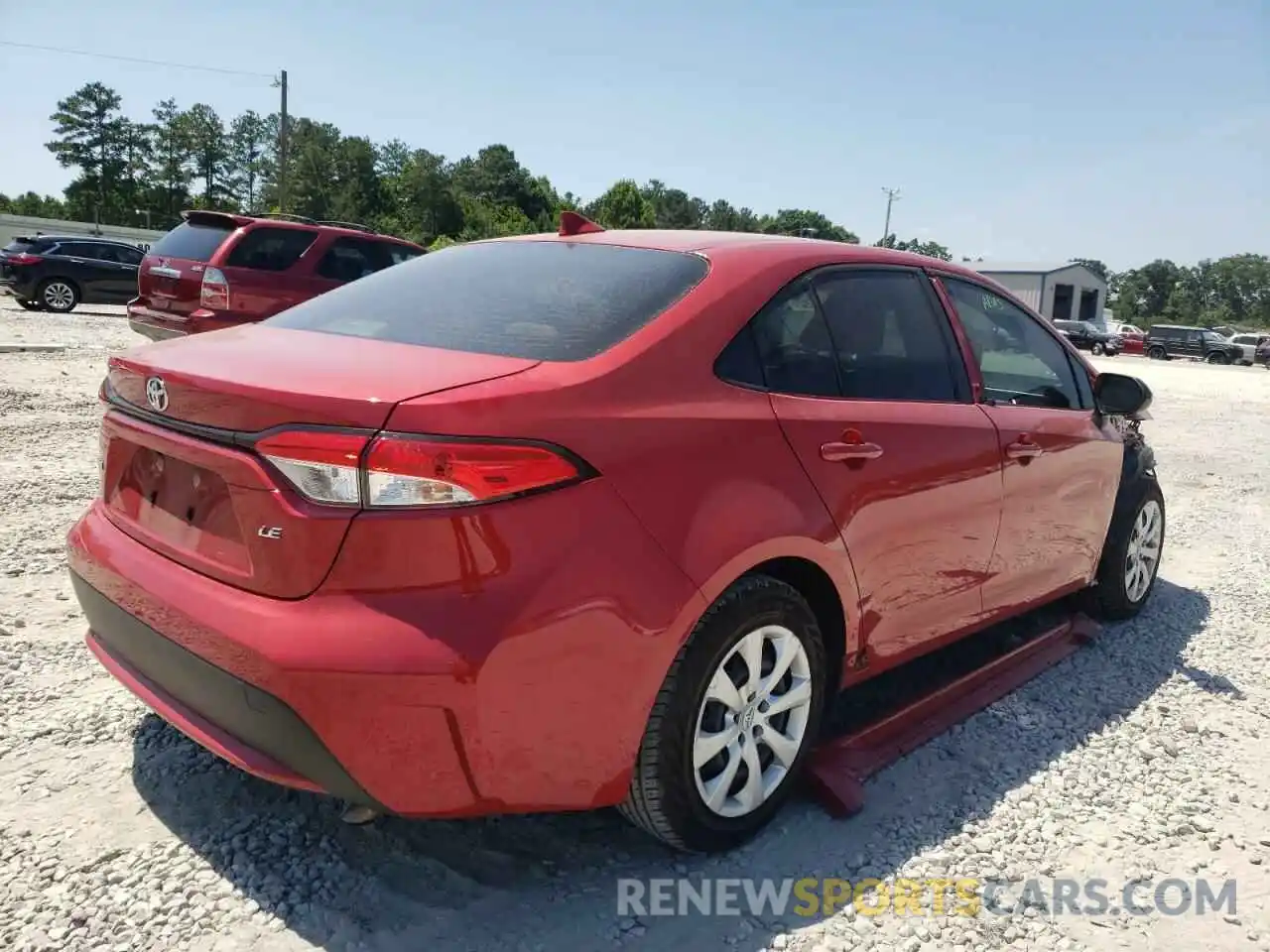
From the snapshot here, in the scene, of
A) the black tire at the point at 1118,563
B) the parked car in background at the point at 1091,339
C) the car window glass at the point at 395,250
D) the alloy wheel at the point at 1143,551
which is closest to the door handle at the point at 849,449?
the black tire at the point at 1118,563

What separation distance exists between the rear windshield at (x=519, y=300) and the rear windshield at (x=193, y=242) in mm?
6940

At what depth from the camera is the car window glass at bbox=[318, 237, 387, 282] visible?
9.67 meters

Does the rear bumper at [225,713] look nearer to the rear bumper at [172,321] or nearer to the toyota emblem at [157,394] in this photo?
the toyota emblem at [157,394]

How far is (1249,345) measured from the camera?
40.9 m

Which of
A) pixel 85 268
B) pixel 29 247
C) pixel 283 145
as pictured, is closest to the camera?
pixel 29 247

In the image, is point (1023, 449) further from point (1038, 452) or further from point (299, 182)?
point (299, 182)

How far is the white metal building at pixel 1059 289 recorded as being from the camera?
190ft

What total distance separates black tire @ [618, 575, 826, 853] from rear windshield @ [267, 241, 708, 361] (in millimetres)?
721

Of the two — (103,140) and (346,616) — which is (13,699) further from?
(103,140)

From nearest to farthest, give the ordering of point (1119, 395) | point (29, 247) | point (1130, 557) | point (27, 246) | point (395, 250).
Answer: point (1119, 395) < point (1130, 557) < point (395, 250) < point (29, 247) < point (27, 246)

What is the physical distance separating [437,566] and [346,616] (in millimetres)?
211

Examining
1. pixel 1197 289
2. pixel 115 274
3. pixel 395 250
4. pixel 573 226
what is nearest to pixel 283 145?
pixel 115 274

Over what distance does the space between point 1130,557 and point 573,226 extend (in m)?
3.08

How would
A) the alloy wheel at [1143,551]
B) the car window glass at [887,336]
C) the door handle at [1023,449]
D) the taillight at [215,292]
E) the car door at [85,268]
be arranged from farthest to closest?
the car door at [85,268] < the taillight at [215,292] < the alloy wheel at [1143,551] < the door handle at [1023,449] < the car window glass at [887,336]
